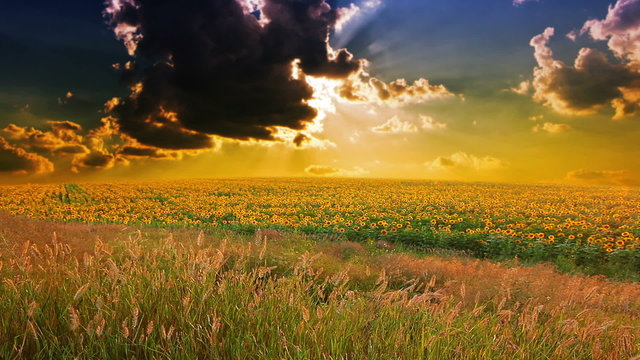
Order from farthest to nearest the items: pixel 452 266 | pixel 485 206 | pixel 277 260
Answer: pixel 485 206
pixel 452 266
pixel 277 260

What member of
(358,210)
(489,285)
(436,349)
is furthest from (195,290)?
(358,210)

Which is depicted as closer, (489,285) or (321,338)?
(321,338)

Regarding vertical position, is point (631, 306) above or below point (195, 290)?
below

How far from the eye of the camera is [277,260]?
27.3ft

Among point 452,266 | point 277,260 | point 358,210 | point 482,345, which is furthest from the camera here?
point 358,210

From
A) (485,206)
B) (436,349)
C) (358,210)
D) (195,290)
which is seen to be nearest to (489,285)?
(436,349)

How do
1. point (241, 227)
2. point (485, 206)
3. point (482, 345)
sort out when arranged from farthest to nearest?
point (485, 206) < point (241, 227) < point (482, 345)

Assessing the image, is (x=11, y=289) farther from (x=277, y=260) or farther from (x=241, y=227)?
(x=241, y=227)

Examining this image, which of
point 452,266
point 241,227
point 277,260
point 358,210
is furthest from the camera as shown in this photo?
point 358,210

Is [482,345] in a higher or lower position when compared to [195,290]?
lower

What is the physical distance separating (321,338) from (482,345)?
1.25 meters

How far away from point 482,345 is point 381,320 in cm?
76

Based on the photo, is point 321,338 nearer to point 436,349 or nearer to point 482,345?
point 436,349

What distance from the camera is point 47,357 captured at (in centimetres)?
275
